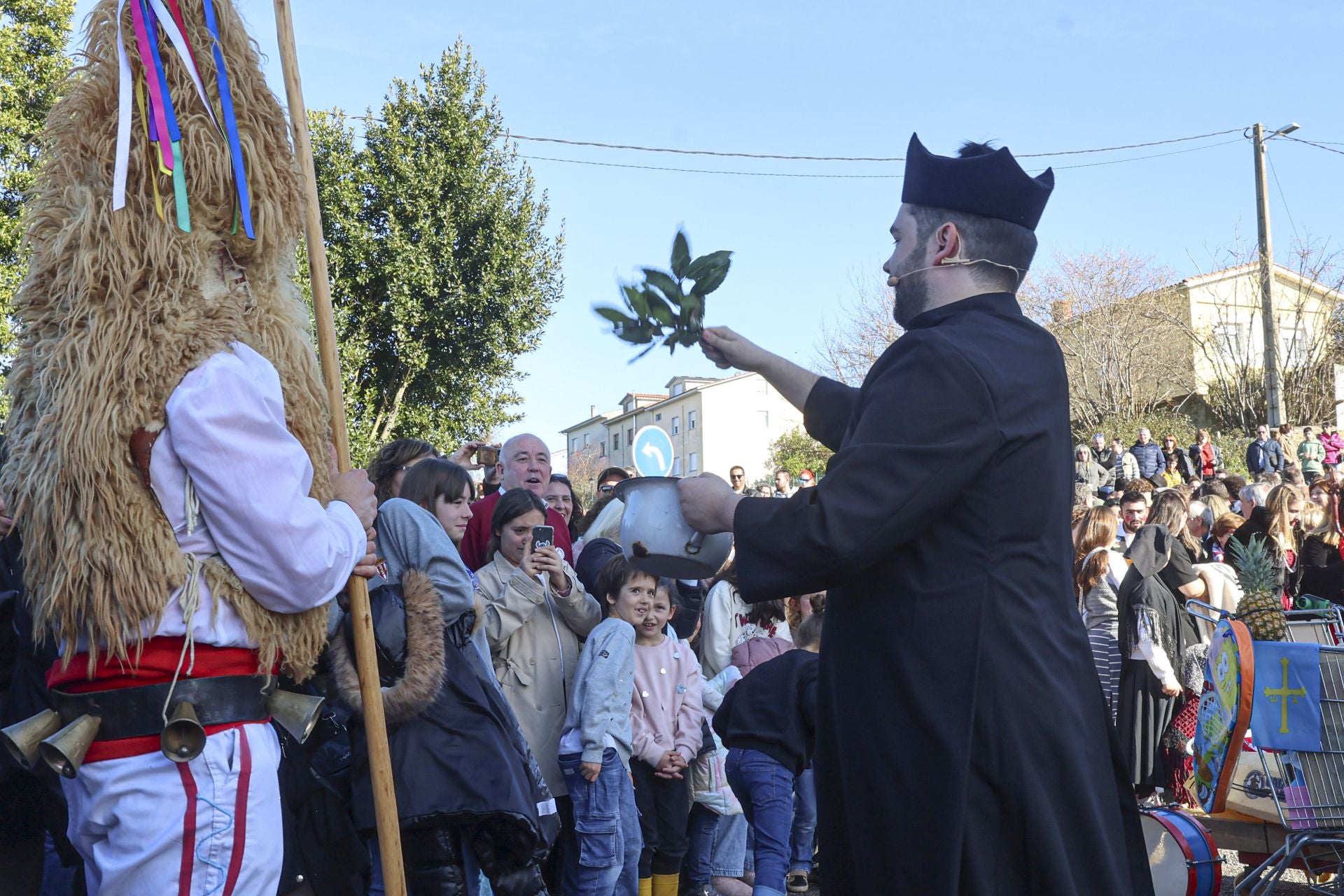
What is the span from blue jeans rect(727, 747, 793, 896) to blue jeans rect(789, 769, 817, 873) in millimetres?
944

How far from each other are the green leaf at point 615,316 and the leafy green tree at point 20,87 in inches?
605

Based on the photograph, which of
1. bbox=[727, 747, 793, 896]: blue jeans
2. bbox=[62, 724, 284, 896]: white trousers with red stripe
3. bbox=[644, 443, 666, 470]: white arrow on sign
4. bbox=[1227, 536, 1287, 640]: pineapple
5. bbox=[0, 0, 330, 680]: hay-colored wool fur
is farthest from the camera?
bbox=[727, 747, 793, 896]: blue jeans

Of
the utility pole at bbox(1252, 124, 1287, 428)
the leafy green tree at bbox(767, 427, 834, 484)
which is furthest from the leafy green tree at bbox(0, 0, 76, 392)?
the leafy green tree at bbox(767, 427, 834, 484)

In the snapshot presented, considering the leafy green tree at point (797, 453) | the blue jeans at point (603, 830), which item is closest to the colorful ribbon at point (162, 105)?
the blue jeans at point (603, 830)

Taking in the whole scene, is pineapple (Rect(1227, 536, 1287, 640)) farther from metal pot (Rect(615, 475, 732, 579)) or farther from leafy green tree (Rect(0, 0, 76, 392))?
leafy green tree (Rect(0, 0, 76, 392))

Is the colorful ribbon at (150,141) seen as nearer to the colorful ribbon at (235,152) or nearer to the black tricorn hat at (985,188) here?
the colorful ribbon at (235,152)

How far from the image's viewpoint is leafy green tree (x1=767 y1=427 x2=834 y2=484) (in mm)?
41938

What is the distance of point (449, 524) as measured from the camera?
5.16 m

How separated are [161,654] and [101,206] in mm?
952

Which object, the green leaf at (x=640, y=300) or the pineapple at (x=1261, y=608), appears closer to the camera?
the green leaf at (x=640, y=300)

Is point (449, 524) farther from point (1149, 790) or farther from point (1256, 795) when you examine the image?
point (1149, 790)

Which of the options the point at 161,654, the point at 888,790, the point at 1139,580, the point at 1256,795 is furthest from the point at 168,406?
the point at 1139,580

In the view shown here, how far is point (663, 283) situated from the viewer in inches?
122

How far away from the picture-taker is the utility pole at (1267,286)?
72.9ft
